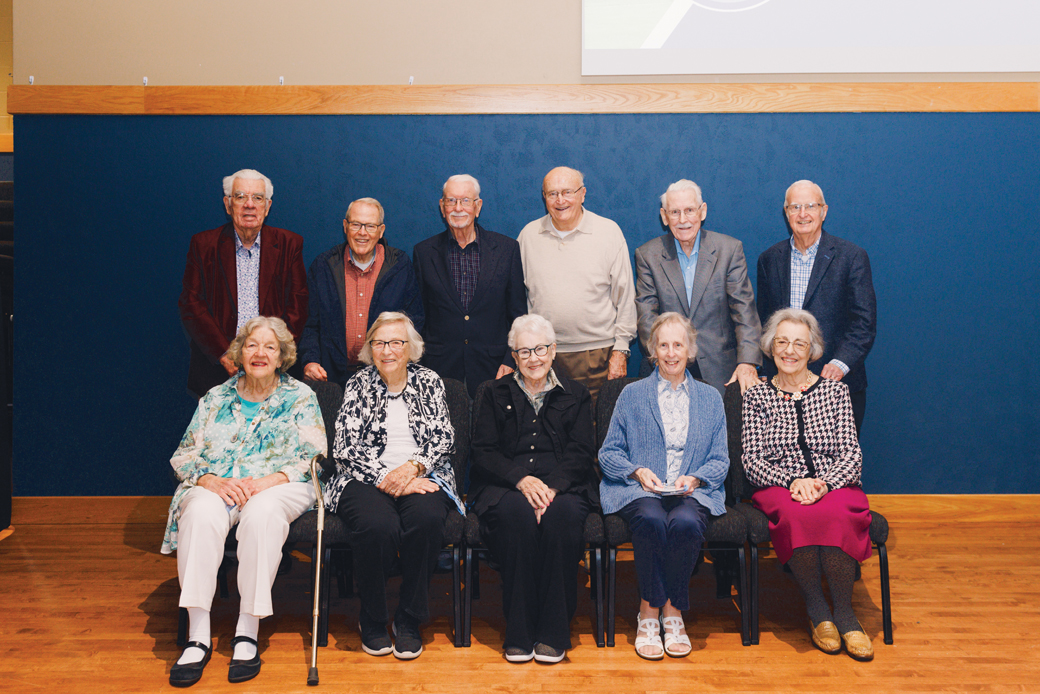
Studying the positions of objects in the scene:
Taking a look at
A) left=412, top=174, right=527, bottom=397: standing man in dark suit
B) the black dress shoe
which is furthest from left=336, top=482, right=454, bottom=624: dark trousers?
left=412, top=174, right=527, bottom=397: standing man in dark suit

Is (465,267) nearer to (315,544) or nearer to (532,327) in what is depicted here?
(532,327)

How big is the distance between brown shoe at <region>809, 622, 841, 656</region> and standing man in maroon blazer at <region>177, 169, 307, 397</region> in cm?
253

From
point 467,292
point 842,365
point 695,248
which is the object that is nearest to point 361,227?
point 467,292

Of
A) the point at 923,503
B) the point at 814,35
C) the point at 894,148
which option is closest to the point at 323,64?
the point at 814,35

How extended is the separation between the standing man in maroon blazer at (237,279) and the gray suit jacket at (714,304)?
168 centimetres

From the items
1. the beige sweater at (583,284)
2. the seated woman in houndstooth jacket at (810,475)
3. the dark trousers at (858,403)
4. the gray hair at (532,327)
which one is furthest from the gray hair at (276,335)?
the dark trousers at (858,403)

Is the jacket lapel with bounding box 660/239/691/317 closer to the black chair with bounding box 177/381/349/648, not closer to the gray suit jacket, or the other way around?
the gray suit jacket

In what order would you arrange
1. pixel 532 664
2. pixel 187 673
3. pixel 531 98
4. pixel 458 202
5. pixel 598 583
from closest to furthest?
pixel 187 673
pixel 532 664
pixel 598 583
pixel 458 202
pixel 531 98

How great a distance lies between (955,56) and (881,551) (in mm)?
2837

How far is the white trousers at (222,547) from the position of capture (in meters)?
2.58

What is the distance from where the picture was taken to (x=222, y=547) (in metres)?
2.66

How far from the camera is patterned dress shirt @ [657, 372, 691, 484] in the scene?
293 cm

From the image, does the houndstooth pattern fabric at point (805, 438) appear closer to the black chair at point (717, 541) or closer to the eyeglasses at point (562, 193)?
the black chair at point (717, 541)

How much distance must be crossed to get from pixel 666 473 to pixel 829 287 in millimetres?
1248
